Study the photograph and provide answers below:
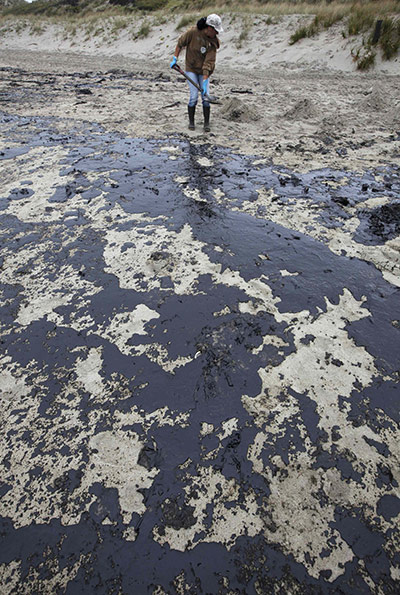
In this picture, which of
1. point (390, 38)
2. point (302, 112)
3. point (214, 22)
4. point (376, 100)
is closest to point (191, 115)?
point (214, 22)

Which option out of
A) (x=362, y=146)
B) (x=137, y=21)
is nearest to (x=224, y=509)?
(x=362, y=146)

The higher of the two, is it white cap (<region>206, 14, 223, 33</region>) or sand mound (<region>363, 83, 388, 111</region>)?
white cap (<region>206, 14, 223, 33</region>)

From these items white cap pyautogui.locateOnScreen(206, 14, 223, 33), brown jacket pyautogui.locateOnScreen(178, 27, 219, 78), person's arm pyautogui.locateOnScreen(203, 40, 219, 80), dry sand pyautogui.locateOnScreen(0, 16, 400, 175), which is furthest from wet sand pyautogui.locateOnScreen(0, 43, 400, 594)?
white cap pyautogui.locateOnScreen(206, 14, 223, 33)

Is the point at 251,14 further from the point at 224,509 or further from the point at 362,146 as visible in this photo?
the point at 224,509

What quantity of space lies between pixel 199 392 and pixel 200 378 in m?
0.10

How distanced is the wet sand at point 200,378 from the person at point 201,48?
2.36 m

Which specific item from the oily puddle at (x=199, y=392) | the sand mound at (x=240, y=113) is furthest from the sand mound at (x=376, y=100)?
the oily puddle at (x=199, y=392)

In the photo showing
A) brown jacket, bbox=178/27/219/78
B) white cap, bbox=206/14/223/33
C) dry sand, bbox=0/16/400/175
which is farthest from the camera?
dry sand, bbox=0/16/400/175

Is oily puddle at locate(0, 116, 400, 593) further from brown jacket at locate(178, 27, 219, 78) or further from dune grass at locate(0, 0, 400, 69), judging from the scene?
dune grass at locate(0, 0, 400, 69)

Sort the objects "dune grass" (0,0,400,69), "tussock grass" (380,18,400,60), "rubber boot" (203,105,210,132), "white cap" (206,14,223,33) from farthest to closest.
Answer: "dune grass" (0,0,400,69)
"tussock grass" (380,18,400,60)
"rubber boot" (203,105,210,132)
"white cap" (206,14,223,33)

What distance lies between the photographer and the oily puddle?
58.3 inches

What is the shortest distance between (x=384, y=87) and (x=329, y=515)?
36.2 ft

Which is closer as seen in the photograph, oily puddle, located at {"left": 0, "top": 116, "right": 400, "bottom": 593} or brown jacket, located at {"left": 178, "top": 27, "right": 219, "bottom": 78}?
oily puddle, located at {"left": 0, "top": 116, "right": 400, "bottom": 593}

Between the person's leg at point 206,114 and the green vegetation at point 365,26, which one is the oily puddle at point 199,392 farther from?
the green vegetation at point 365,26
